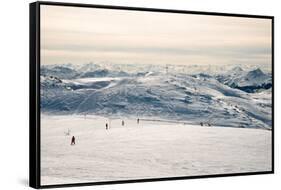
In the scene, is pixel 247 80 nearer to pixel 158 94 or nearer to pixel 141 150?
pixel 158 94

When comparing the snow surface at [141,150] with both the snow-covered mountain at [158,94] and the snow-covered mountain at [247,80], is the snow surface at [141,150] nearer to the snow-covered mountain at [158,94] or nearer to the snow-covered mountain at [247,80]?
the snow-covered mountain at [158,94]

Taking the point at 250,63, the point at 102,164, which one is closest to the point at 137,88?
the point at 102,164

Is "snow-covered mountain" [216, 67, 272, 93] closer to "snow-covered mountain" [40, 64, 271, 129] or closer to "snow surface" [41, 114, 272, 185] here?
"snow-covered mountain" [40, 64, 271, 129]

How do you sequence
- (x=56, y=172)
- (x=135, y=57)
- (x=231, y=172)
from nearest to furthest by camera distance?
(x=56, y=172)
(x=135, y=57)
(x=231, y=172)

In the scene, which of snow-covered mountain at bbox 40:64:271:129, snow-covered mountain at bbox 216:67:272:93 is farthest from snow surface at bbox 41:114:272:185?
snow-covered mountain at bbox 216:67:272:93

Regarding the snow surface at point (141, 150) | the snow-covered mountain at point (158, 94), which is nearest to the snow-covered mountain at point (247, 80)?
the snow-covered mountain at point (158, 94)

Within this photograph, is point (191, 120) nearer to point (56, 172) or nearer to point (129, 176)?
point (129, 176)
